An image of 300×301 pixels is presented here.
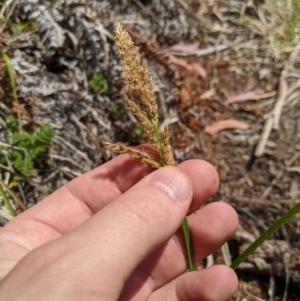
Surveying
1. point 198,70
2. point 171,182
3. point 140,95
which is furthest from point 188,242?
point 198,70

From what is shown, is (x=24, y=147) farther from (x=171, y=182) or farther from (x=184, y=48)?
(x=184, y=48)

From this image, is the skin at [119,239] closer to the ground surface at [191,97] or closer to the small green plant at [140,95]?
the small green plant at [140,95]

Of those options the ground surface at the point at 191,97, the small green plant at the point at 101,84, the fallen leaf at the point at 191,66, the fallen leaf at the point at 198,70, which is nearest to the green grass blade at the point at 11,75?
the ground surface at the point at 191,97

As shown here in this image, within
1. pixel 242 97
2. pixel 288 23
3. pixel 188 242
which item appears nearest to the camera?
pixel 188 242

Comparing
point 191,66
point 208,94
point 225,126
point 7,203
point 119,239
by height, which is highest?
point 119,239

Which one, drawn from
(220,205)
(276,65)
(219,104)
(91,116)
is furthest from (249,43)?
(220,205)
